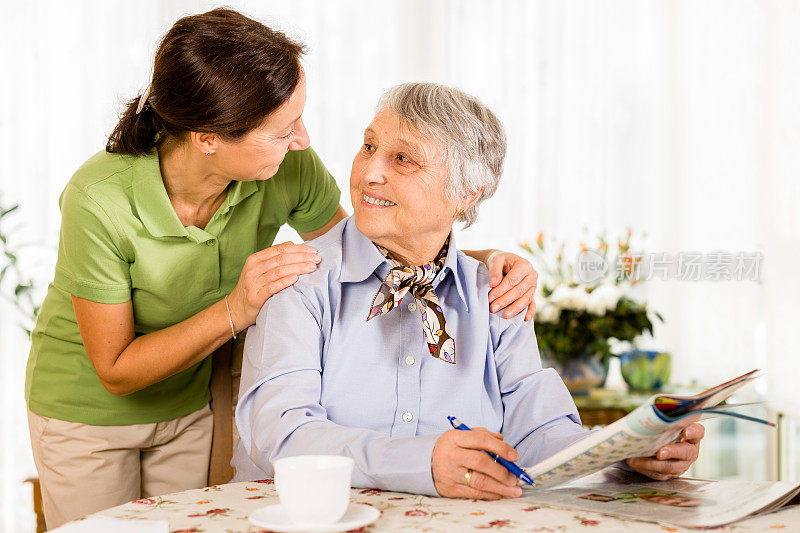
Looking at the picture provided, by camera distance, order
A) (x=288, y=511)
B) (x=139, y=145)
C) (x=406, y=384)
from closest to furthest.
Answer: (x=288, y=511)
(x=406, y=384)
(x=139, y=145)

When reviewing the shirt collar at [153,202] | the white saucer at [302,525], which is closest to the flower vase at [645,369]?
the shirt collar at [153,202]

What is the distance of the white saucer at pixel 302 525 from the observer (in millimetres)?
897

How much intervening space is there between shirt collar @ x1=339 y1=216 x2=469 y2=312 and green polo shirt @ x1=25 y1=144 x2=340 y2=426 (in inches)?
13.7

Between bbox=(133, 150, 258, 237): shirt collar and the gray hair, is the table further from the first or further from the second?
bbox=(133, 150, 258, 237): shirt collar

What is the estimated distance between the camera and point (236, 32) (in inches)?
60.6

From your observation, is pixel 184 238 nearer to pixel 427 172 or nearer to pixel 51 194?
pixel 427 172

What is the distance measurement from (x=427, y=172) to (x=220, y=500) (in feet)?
2.30

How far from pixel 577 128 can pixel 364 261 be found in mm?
2480

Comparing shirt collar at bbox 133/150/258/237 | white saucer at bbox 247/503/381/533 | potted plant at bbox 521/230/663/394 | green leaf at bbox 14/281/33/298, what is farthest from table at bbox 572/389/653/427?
green leaf at bbox 14/281/33/298

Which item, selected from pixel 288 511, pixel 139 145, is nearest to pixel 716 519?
pixel 288 511

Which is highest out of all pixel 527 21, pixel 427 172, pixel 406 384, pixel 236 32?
pixel 527 21

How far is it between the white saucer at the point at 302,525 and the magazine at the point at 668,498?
27cm

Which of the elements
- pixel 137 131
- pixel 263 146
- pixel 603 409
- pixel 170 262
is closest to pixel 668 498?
pixel 263 146

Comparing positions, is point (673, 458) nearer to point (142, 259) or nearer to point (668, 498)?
point (668, 498)
